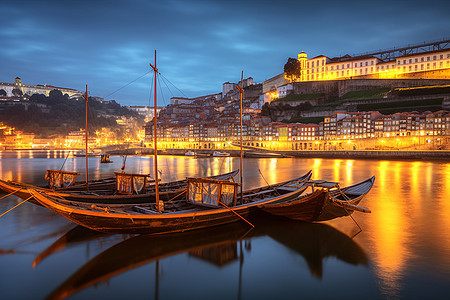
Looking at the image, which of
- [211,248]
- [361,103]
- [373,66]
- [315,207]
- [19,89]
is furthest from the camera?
[19,89]

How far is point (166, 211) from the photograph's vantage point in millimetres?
7918

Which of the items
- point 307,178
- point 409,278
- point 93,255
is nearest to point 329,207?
point 409,278

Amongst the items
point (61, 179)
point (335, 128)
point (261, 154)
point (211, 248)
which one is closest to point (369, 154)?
point (335, 128)

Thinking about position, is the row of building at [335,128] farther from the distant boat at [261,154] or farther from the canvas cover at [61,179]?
the canvas cover at [61,179]

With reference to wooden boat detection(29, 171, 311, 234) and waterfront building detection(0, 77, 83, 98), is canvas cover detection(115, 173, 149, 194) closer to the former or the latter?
wooden boat detection(29, 171, 311, 234)

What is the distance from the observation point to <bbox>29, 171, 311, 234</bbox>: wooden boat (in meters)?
6.71

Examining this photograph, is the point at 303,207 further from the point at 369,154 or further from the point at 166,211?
the point at 369,154

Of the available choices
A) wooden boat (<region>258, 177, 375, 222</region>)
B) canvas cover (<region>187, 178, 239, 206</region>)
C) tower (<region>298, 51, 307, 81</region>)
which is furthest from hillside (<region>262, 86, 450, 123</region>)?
canvas cover (<region>187, 178, 239, 206</region>)

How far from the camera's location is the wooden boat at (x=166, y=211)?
22.0 feet

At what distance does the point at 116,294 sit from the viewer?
531 centimetres

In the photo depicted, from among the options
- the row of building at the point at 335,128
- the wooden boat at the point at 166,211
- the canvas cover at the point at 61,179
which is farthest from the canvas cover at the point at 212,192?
the row of building at the point at 335,128

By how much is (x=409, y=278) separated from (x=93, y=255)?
6.53 m

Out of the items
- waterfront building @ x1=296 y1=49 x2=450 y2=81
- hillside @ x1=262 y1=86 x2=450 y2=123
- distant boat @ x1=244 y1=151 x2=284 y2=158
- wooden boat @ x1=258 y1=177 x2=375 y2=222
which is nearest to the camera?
wooden boat @ x1=258 y1=177 x2=375 y2=222

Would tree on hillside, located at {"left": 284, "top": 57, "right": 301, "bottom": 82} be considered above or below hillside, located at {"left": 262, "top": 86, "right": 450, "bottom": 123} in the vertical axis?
above
